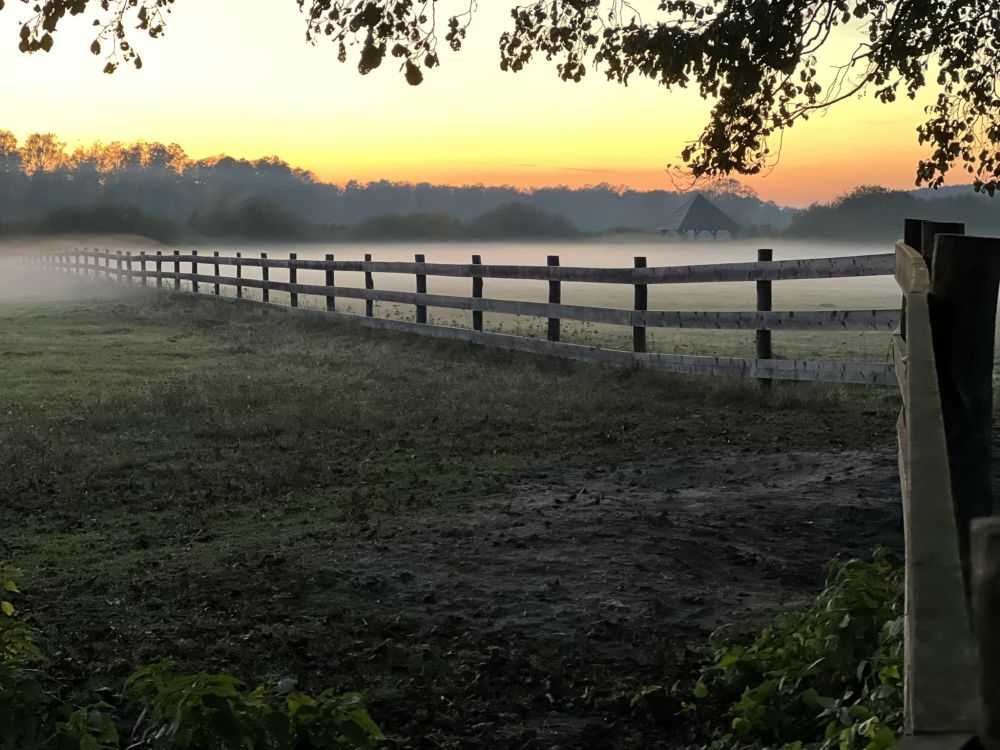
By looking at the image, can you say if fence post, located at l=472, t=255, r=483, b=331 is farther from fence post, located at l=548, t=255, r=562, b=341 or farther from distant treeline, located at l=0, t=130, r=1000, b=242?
distant treeline, located at l=0, t=130, r=1000, b=242

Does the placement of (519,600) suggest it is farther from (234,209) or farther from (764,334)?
(234,209)

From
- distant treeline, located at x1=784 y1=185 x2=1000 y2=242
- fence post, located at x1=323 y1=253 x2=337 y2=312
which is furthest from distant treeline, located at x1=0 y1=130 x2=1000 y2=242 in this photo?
fence post, located at x1=323 y1=253 x2=337 y2=312

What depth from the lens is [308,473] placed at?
8578mm

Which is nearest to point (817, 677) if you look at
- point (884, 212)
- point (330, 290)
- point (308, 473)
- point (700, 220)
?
point (308, 473)

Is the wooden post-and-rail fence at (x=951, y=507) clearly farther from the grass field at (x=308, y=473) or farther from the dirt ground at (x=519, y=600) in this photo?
the grass field at (x=308, y=473)

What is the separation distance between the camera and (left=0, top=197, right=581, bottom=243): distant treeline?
356 ft

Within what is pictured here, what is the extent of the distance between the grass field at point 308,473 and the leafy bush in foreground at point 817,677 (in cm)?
38

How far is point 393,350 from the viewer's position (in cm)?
1744

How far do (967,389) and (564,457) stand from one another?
622 centimetres

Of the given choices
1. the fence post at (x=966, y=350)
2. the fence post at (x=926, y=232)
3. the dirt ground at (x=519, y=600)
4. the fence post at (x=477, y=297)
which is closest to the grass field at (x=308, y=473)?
the dirt ground at (x=519, y=600)

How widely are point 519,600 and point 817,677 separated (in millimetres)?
1993

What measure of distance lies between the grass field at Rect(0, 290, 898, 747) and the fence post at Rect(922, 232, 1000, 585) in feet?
5.10

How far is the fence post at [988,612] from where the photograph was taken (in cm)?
87

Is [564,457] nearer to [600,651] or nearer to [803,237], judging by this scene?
[600,651]
